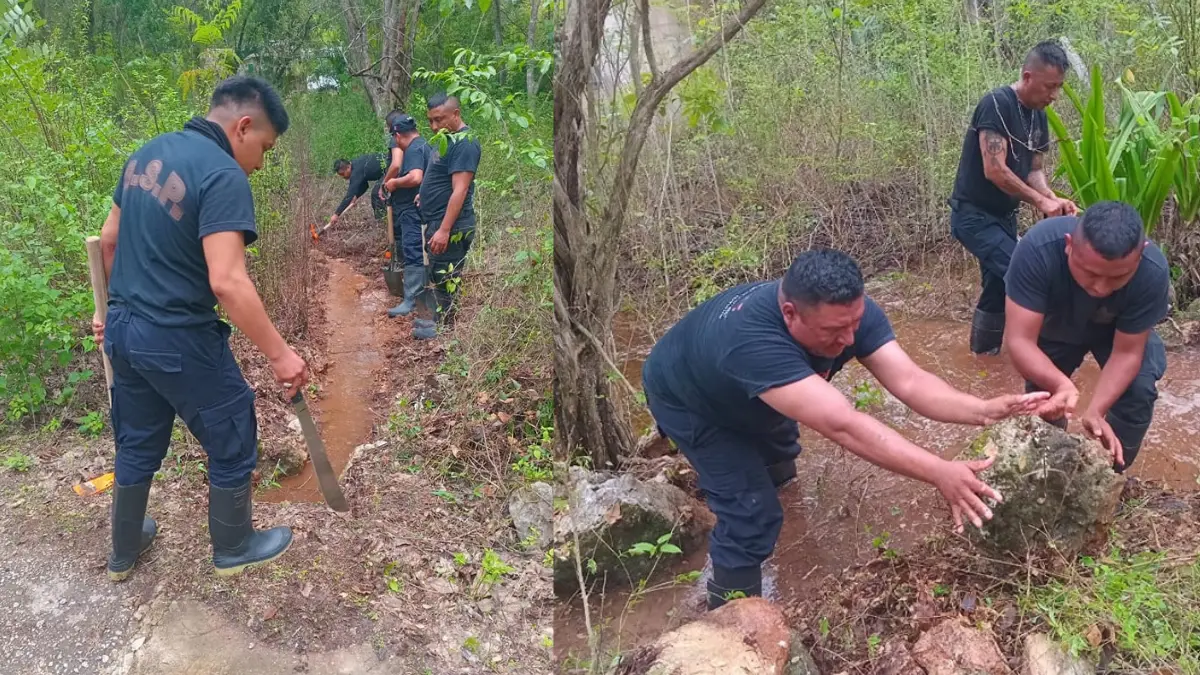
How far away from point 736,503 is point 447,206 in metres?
3.21

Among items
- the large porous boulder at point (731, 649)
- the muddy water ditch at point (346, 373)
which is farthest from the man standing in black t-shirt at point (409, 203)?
the large porous boulder at point (731, 649)

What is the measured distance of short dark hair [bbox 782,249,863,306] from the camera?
2117 mm

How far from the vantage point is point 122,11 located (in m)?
12.5

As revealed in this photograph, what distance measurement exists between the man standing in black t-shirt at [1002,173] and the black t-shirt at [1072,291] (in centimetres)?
97

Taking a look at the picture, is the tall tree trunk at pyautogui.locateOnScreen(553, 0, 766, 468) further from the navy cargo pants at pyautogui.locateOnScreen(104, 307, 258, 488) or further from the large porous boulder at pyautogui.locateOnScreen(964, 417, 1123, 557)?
the large porous boulder at pyautogui.locateOnScreen(964, 417, 1123, 557)

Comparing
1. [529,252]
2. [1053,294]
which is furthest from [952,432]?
[529,252]

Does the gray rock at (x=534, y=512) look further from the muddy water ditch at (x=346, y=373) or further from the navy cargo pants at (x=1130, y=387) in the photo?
the navy cargo pants at (x=1130, y=387)

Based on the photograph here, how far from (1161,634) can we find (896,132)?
172 inches

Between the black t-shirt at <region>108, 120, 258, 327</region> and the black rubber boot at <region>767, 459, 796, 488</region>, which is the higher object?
the black t-shirt at <region>108, 120, 258, 327</region>

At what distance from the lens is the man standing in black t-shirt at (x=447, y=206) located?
489 centimetres

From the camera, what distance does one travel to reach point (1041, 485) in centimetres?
230

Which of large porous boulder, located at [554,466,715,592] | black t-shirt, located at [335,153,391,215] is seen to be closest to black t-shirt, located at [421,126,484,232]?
black t-shirt, located at [335,153,391,215]

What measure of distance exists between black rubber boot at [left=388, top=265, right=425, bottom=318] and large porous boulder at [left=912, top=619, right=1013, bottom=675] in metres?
4.36

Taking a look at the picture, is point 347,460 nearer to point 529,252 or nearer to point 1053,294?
point 529,252
